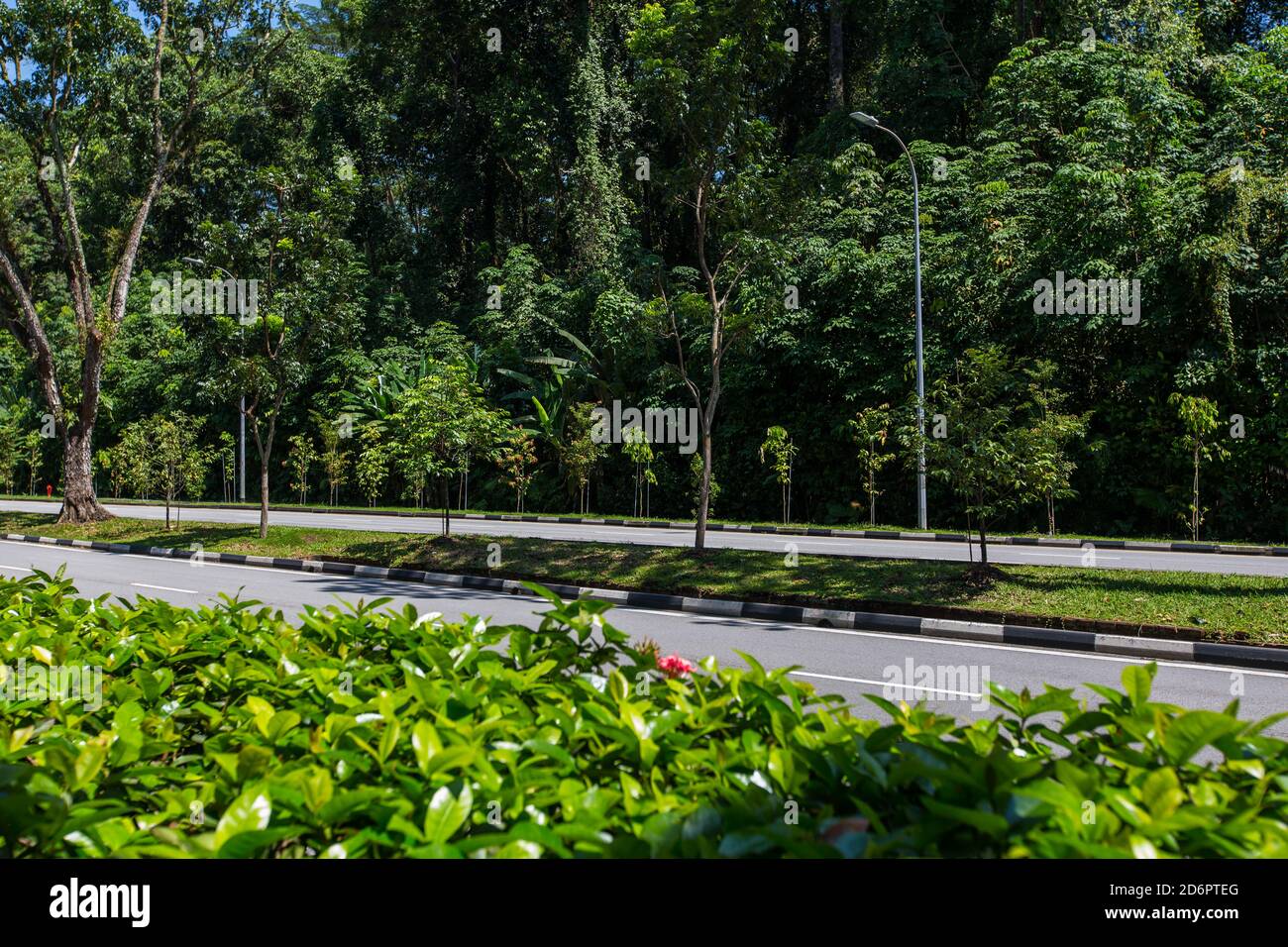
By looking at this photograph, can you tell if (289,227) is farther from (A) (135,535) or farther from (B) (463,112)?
(B) (463,112)

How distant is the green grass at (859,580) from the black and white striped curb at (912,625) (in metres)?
0.21

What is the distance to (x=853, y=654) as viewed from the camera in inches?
353

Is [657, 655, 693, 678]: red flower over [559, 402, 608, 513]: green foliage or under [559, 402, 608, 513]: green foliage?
under

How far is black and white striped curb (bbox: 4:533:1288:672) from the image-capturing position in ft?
28.2

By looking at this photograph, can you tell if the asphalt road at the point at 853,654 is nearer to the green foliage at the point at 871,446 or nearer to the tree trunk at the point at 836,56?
the green foliage at the point at 871,446

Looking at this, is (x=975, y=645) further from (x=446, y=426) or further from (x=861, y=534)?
(x=861, y=534)

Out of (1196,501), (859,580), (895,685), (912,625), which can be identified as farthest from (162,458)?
(1196,501)

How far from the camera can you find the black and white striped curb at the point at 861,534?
1683 centimetres

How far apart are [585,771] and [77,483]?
26048 mm

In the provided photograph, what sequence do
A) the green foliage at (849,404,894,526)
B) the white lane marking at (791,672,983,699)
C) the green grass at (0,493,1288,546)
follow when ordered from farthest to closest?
the green foliage at (849,404,894,526), the green grass at (0,493,1288,546), the white lane marking at (791,672,983,699)

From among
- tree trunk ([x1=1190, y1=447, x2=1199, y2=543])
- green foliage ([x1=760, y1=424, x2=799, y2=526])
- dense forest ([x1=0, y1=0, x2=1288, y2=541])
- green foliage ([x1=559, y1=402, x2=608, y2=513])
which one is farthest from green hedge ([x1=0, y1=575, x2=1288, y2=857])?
green foliage ([x1=559, y1=402, x2=608, y2=513])

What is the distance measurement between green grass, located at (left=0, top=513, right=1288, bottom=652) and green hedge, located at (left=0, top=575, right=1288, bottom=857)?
27.6 feet

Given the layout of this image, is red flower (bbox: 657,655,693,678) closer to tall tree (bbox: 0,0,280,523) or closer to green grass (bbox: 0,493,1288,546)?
green grass (bbox: 0,493,1288,546)
